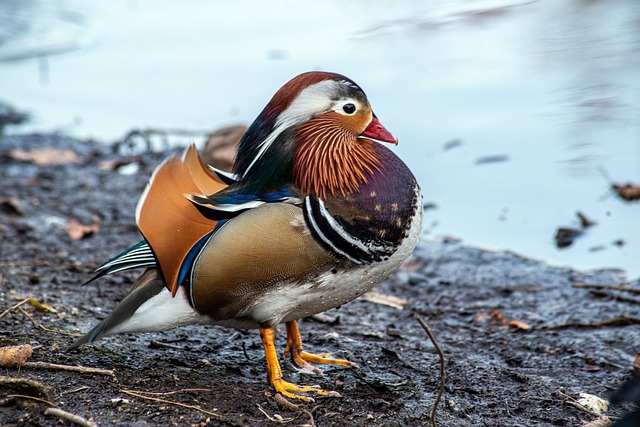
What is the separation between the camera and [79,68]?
877 centimetres

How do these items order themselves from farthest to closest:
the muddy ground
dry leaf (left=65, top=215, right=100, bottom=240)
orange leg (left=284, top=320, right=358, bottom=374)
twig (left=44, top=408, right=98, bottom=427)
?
dry leaf (left=65, top=215, right=100, bottom=240) → orange leg (left=284, top=320, right=358, bottom=374) → the muddy ground → twig (left=44, top=408, right=98, bottom=427)

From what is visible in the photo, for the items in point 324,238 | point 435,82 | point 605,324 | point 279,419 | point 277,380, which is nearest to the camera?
point 279,419

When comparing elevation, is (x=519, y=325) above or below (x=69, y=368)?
below

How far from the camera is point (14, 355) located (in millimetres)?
3020

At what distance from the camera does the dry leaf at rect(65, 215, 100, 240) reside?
5297 millimetres

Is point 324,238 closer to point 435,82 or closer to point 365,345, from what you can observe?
point 365,345

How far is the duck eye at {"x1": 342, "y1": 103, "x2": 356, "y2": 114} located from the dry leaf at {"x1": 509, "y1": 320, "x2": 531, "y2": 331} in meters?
1.61

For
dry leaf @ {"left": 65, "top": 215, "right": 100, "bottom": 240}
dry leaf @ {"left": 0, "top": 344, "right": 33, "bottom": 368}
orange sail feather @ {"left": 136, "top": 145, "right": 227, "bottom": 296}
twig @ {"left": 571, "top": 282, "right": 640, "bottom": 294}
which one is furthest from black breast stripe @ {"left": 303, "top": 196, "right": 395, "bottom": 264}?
dry leaf @ {"left": 65, "top": 215, "right": 100, "bottom": 240}

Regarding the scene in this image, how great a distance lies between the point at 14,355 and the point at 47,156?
161 inches

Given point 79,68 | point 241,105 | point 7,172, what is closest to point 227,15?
point 79,68

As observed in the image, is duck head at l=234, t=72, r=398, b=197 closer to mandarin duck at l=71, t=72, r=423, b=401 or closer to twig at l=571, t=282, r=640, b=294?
mandarin duck at l=71, t=72, r=423, b=401

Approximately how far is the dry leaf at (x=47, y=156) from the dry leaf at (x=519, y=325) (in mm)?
3973

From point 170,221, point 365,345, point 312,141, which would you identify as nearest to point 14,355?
point 170,221

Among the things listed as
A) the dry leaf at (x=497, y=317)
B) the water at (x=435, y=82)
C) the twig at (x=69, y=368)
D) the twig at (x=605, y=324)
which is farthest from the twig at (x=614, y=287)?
the twig at (x=69, y=368)
